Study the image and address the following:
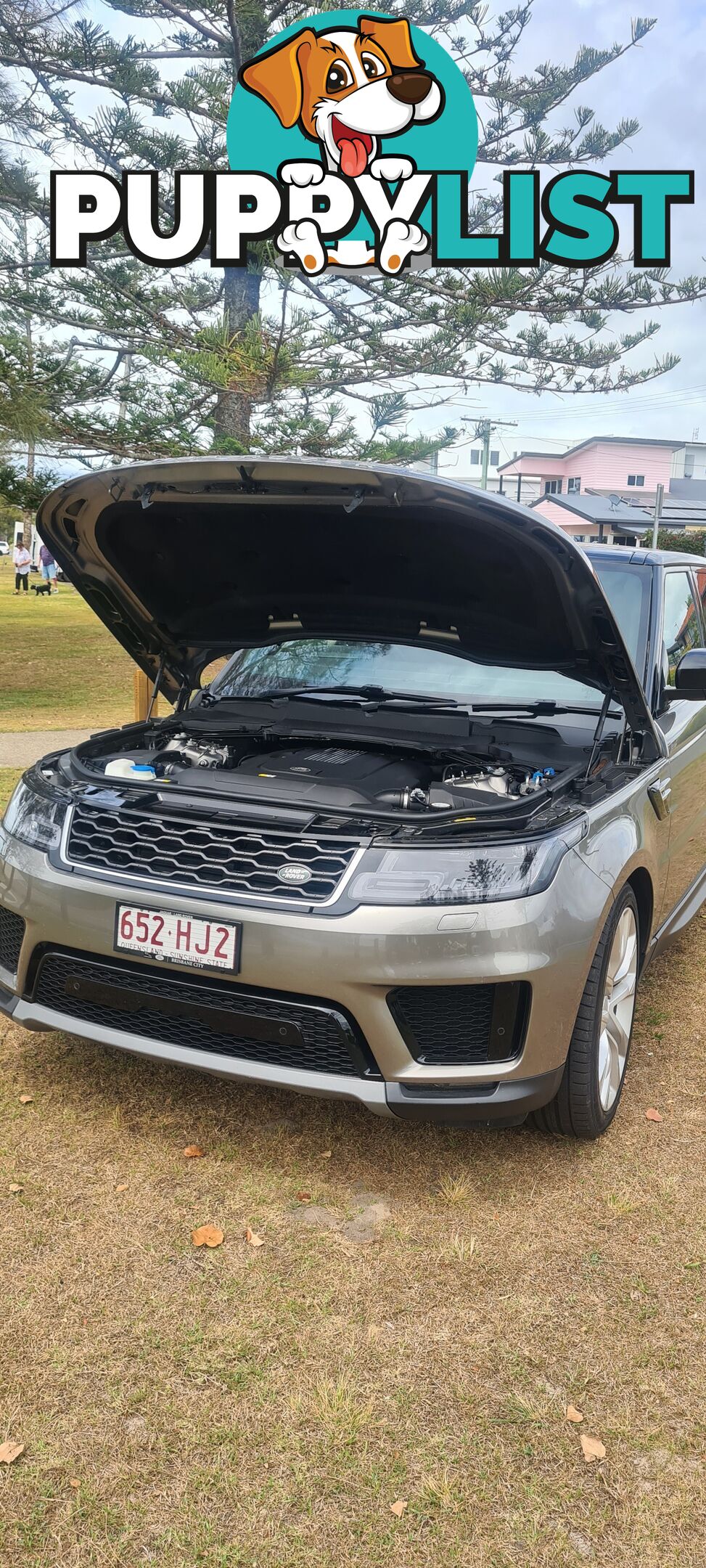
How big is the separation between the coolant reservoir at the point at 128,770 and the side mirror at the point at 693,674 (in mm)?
1798

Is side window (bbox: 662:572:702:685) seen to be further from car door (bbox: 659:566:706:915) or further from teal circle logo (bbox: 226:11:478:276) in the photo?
teal circle logo (bbox: 226:11:478:276)

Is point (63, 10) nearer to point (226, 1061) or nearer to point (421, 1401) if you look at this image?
point (226, 1061)

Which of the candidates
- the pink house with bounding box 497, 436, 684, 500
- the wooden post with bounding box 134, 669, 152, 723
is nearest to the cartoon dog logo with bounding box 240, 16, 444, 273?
the wooden post with bounding box 134, 669, 152, 723

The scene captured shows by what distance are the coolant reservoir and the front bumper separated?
600mm

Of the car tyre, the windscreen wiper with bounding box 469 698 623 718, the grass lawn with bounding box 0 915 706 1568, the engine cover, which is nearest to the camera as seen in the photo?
the grass lawn with bounding box 0 915 706 1568

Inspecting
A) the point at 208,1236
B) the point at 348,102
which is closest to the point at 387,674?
the point at 208,1236

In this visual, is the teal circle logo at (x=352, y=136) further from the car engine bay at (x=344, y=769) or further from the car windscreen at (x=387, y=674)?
the car engine bay at (x=344, y=769)

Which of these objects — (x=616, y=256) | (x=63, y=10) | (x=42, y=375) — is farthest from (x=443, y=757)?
(x=63, y=10)

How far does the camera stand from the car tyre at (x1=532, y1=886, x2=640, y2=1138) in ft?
9.20

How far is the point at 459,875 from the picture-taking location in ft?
8.32

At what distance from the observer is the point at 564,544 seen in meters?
2.88

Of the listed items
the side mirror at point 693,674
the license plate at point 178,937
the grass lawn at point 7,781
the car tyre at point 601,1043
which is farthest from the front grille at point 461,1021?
the grass lawn at point 7,781

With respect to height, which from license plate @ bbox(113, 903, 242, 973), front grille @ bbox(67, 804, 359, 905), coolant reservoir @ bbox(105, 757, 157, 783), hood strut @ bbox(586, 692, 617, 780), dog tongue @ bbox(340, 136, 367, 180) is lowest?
license plate @ bbox(113, 903, 242, 973)

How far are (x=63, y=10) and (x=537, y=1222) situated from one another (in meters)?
13.4
